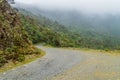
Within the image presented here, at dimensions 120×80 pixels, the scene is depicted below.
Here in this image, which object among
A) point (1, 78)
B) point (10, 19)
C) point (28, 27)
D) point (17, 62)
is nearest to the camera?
point (1, 78)

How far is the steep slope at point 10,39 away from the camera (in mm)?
42562

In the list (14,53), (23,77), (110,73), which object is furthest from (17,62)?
(110,73)

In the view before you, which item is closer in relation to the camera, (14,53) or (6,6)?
(14,53)

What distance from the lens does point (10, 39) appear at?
49.2 meters

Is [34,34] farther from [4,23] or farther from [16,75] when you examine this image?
[16,75]

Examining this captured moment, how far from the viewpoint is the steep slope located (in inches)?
1676

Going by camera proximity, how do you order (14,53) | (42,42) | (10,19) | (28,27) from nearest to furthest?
(14,53), (10,19), (42,42), (28,27)

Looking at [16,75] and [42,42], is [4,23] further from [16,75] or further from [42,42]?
[42,42]

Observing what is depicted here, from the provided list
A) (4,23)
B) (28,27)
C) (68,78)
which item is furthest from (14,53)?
(28,27)

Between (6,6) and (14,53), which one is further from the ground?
(6,6)

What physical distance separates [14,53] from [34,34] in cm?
6566

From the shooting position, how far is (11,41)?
49.0 m

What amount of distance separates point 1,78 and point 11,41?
67.8 ft

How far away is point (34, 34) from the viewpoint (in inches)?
4321
